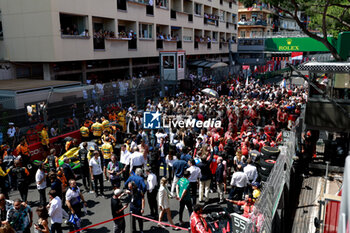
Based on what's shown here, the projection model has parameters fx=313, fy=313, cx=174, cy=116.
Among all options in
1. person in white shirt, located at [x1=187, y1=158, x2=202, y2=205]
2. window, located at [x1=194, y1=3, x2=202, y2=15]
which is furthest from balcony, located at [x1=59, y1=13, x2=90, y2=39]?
window, located at [x1=194, y1=3, x2=202, y2=15]

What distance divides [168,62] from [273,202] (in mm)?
21733

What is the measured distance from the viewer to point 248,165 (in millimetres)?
9336

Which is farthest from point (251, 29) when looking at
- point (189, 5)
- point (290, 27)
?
point (189, 5)

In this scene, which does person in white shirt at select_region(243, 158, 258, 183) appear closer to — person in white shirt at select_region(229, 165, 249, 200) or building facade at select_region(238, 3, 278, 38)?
person in white shirt at select_region(229, 165, 249, 200)

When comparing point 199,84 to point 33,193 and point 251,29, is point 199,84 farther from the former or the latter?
point 251,29

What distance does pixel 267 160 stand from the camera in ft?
31.3

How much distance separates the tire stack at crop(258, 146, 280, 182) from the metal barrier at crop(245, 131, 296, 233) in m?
0.32

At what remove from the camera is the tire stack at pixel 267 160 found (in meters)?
9.33

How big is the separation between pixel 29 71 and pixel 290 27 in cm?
7129

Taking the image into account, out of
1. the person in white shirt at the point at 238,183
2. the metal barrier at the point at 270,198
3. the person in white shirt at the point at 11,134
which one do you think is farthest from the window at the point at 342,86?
the person in white shirt at the point at 11,134

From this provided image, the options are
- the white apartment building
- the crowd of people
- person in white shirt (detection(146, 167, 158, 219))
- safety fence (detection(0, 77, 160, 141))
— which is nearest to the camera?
the crowd of people

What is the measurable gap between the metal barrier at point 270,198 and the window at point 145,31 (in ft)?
75.9

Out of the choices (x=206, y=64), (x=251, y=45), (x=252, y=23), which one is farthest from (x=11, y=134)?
(x=252, y=23)

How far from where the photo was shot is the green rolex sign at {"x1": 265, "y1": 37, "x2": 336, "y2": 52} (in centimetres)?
4506
